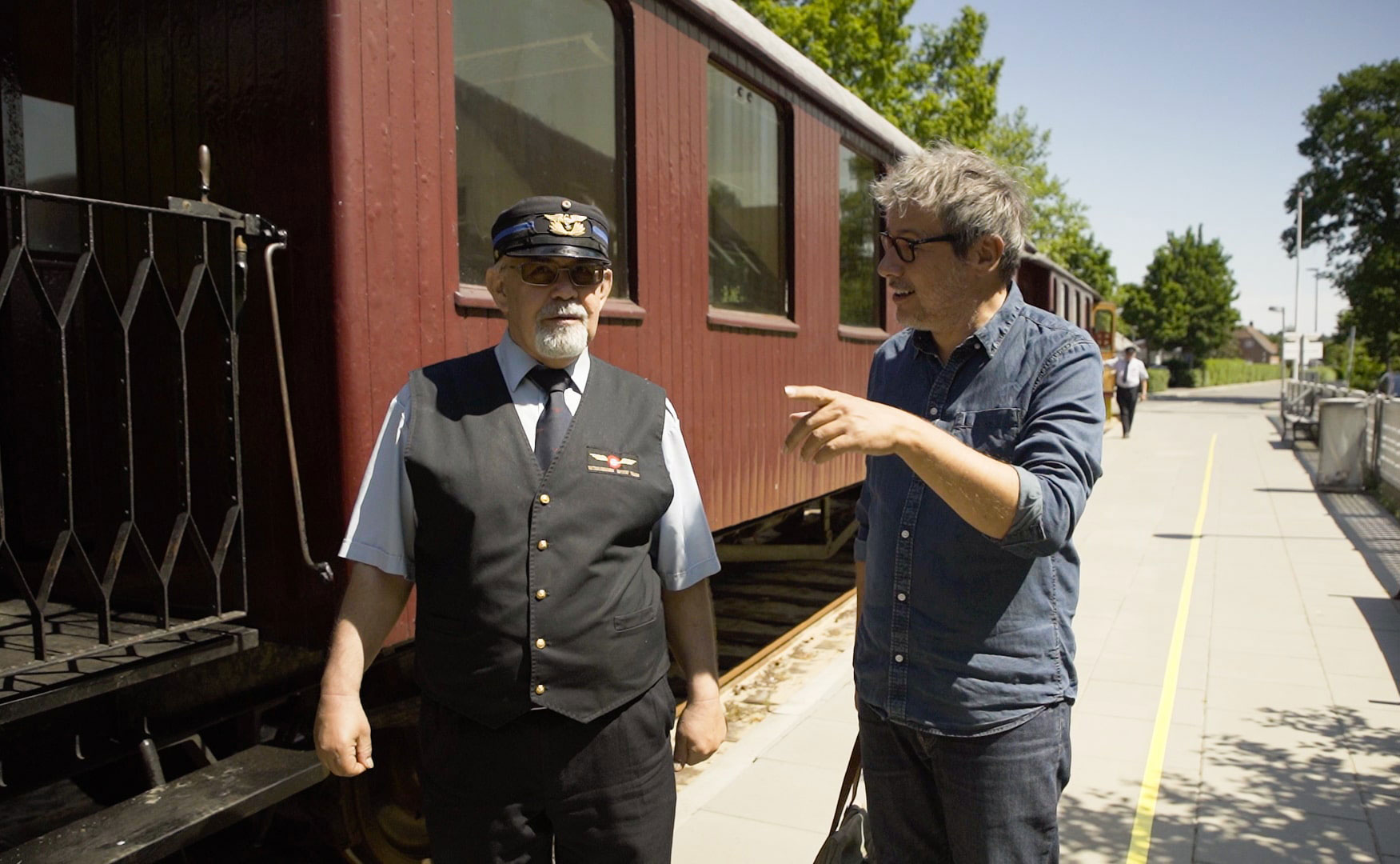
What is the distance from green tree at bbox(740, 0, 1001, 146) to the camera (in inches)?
848

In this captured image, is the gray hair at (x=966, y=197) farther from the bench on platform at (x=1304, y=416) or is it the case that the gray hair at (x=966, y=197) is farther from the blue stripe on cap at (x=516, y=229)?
the bench on platform at (x=1304, y=416)

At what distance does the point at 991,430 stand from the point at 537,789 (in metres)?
1.03

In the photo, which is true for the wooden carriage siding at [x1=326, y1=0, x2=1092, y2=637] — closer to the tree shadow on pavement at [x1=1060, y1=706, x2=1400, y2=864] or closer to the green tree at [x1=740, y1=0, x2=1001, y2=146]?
the tree shadow on pavement at [x1=1060, y1=706, x2=1400, y2=864]

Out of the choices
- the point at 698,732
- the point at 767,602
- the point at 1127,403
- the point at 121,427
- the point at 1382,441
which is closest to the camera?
the point at 698,732

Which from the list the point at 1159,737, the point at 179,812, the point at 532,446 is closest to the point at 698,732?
the point at 532,446

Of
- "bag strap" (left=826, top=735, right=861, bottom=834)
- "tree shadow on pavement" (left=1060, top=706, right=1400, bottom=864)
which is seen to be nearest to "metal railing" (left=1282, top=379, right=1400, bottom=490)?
"tree shadow on pavement" (left=1060, top=706, right=1400, bottom=864)

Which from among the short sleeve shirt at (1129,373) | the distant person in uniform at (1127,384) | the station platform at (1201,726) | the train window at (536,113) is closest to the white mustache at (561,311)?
the train window at (536,113)

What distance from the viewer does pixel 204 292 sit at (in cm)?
288

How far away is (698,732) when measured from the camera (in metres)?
2.12

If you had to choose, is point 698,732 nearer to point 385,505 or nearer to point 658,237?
point 385,505

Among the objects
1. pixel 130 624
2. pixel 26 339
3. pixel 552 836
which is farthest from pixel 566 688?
pixel 26 339

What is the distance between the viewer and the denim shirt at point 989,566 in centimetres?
180

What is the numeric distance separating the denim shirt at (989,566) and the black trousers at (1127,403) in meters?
18.9

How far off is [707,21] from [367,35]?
1.97 m
